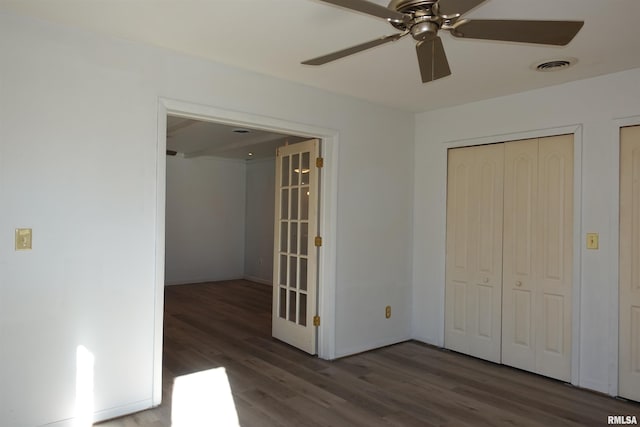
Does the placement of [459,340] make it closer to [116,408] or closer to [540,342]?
[540,342]

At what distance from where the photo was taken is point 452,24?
70.1 inches

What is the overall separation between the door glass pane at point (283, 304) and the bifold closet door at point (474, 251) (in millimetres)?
1662

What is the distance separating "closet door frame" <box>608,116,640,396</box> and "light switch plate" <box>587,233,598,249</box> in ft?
0.35

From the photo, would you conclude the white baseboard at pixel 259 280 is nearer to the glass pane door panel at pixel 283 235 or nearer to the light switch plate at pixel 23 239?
the glass pane door panel at pixel 283 235

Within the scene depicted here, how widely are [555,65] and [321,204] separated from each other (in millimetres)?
2163

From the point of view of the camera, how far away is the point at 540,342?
3.67 meters

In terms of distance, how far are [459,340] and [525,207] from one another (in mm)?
1461

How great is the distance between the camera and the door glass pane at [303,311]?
166 inches

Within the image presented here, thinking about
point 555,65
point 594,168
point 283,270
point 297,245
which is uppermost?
point 555,65

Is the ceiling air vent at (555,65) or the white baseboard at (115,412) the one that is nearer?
the white baseboard at (115,412)

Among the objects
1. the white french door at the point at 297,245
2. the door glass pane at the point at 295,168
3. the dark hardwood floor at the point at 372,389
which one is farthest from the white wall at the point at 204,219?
the door glass pane at the point at 295,168

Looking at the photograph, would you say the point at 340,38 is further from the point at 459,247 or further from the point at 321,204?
the point at 459,247

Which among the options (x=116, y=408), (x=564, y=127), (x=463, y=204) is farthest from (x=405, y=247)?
(x=116, y=408)

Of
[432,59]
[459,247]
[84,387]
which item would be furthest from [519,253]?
[84,387]
